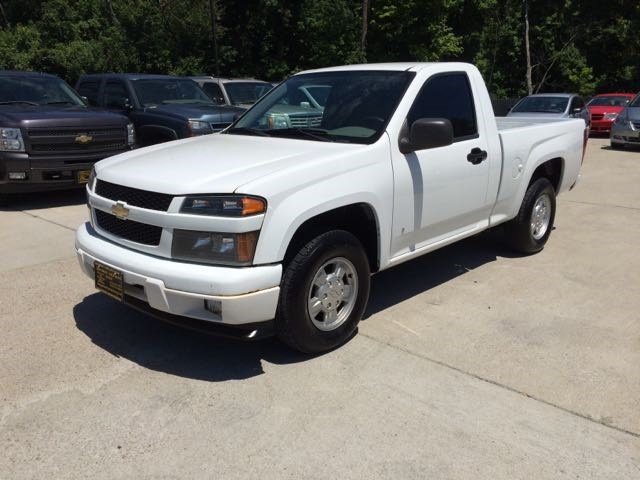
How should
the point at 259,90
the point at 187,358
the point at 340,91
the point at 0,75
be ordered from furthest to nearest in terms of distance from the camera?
the point at 259,90, the point at 0,75, the point at 340,91, the point at 187,358

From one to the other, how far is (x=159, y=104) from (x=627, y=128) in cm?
1214

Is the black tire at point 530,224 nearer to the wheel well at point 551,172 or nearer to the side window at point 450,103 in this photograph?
the wheel well at point 551,172

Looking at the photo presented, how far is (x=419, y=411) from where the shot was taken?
3.26 meters

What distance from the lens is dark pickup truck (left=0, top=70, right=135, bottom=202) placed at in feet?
25.0

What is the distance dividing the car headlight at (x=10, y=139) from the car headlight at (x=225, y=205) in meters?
5.41

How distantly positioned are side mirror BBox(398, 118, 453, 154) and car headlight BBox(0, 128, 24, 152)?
5677 mm

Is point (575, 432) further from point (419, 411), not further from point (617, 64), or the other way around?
point (617, 64)

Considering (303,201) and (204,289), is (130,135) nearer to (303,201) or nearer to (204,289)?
(303,201)

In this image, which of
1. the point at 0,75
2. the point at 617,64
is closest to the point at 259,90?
the point at 0,75

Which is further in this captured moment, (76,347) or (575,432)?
(76,347)

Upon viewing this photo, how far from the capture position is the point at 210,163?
3.70m

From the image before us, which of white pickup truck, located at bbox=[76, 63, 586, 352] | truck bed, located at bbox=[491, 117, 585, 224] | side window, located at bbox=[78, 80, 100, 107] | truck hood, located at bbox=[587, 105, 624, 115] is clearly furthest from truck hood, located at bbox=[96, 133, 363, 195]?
truck hood, located at bbox=[587, 105, 624, 115]

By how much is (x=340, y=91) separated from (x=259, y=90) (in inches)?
337

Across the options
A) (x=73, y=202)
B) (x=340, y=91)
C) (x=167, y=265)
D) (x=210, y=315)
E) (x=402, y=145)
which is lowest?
(x=73, y=202)
